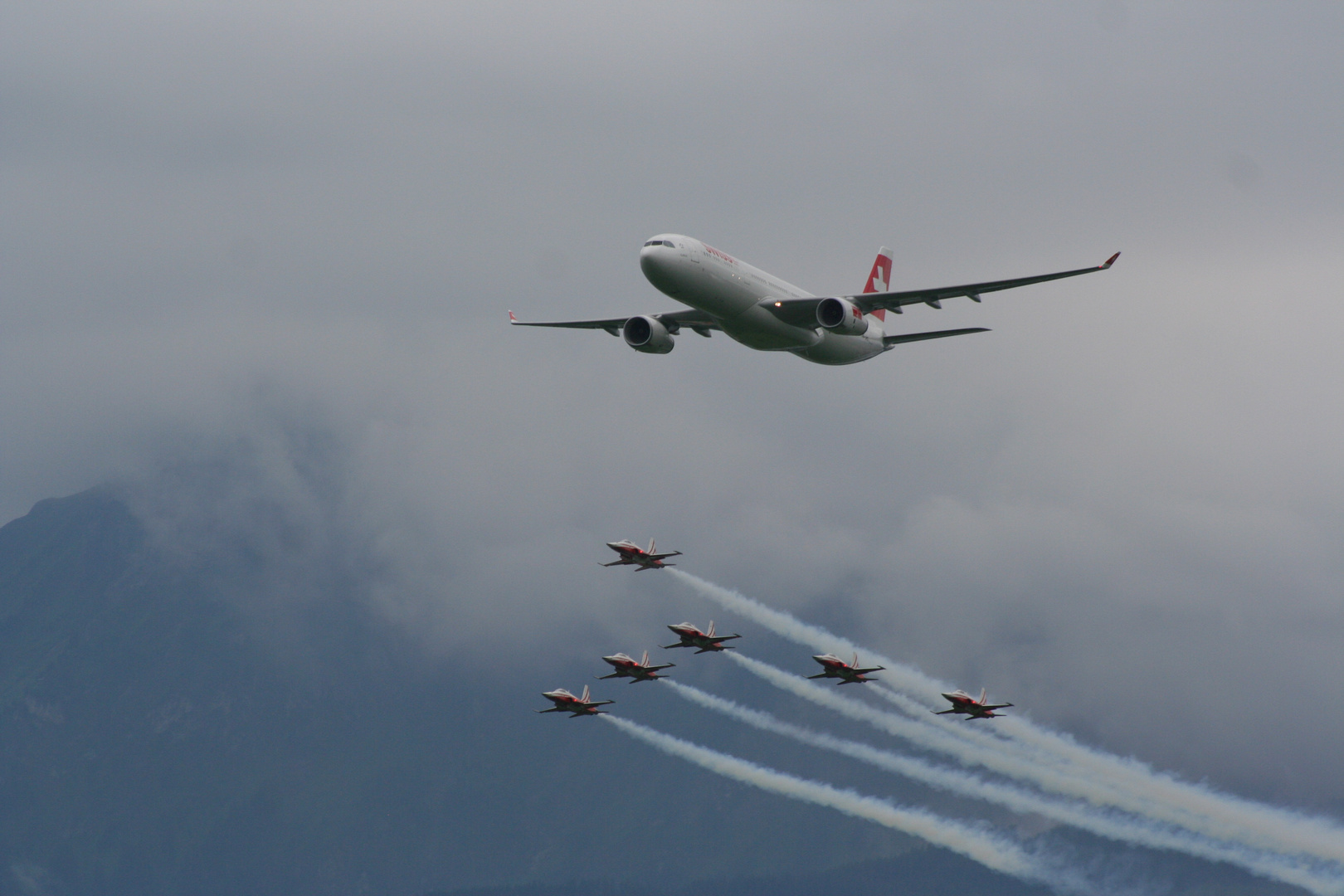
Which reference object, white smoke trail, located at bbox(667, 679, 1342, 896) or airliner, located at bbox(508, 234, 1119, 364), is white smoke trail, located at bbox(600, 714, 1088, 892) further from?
airliner, located at bbox(508, 234, 1119, 364)

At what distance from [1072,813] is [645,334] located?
163ft

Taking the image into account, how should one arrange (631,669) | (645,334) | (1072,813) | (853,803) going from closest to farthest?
(645,334)
(631,669)
(1072,813)
(853,803)

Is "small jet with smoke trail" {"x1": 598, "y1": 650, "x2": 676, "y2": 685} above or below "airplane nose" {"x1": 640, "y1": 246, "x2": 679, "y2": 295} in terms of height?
below

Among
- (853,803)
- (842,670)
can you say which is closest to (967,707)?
(842,670)

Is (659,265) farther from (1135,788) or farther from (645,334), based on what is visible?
(1135,788)

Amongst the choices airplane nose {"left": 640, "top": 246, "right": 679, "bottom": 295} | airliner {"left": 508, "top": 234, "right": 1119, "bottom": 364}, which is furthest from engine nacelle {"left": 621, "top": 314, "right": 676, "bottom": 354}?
airplane nose {"left": 640, "top": 246, "right": 679, "bottom": 295}

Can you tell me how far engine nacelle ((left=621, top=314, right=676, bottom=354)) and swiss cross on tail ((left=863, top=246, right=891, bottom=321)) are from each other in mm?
25834

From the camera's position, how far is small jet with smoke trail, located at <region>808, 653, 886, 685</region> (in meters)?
99.8

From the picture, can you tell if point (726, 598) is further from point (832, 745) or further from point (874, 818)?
point (874, 818)

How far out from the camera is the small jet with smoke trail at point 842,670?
9981cm

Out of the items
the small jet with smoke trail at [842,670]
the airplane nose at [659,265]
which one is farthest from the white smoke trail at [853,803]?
the airplane nose at [659,265]

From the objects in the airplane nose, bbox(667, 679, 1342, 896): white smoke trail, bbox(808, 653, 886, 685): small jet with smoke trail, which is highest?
the airplane nose

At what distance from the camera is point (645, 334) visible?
88.9 m

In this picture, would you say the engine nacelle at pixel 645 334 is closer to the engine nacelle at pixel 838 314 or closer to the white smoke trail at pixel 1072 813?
the engine nacelle at pixel 838 314
